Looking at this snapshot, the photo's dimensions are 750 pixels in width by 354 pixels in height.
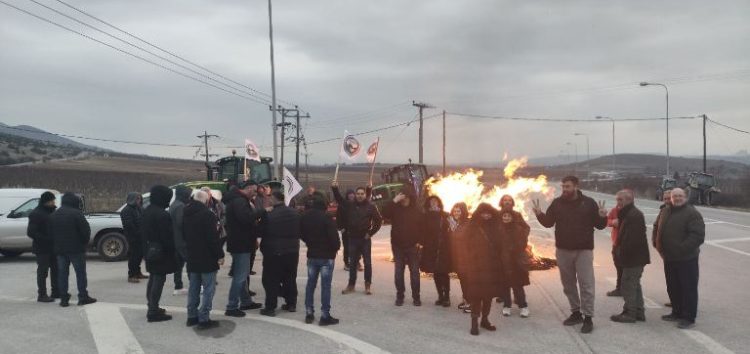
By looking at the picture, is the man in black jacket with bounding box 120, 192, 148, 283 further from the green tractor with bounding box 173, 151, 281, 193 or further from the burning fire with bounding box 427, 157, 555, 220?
the green tractor with bounding box 173, 151, 281, 193

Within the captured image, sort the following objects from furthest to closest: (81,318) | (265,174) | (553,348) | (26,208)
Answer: (265,174)
(26,208)
(81,318)
(553,348)

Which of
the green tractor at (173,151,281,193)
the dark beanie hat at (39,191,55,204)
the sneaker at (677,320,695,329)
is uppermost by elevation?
the green tractor at (173,151,281,193)

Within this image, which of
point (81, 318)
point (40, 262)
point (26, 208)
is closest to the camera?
point (81, 318)

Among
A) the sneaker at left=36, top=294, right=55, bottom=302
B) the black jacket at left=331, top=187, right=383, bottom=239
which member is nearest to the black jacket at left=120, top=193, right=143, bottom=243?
the sneaker at left=36, top=294, right=55, bottom=302

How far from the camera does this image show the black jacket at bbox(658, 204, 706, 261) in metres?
6.64

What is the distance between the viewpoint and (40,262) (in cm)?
827

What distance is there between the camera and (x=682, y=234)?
6738 millimetres

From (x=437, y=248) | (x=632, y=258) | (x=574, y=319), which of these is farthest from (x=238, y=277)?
(x=632, y=258)

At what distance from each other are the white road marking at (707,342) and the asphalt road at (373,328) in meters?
0.01

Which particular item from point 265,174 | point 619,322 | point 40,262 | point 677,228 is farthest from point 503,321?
point 265,174

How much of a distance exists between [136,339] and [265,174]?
15635 mm

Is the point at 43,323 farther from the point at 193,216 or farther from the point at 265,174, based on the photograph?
the point at 265,174

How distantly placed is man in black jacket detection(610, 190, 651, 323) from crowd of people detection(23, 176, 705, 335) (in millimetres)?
14

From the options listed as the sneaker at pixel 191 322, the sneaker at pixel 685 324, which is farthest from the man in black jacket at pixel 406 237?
the sneaker at pixel 685 324
